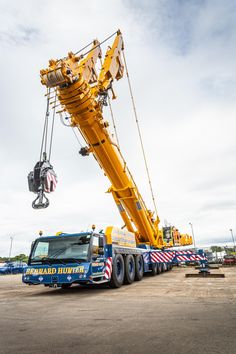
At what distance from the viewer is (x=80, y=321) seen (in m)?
4.48

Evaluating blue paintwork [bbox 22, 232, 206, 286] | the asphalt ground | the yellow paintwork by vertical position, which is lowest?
the asphalt ground

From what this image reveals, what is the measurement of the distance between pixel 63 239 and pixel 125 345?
5863 millimetres

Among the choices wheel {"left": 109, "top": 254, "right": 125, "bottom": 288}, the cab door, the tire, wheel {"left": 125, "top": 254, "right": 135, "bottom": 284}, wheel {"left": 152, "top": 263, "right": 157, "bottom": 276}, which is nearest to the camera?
the cab door

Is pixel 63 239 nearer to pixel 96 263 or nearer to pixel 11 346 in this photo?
pixel 96 263

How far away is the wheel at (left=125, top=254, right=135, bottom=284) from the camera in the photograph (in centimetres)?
1025

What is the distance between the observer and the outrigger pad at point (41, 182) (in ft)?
21.8

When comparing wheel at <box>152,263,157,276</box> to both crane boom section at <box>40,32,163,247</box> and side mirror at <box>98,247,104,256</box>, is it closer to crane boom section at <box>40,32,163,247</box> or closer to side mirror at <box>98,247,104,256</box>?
crane boom section at <box>40,32,163,247</box>

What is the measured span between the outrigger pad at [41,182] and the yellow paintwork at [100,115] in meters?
3.05

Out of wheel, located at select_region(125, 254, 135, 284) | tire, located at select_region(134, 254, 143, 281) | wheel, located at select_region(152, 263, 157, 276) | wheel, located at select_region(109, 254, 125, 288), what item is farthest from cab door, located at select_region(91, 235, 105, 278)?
wheel, located at select_region(152, 263, 157, 276)

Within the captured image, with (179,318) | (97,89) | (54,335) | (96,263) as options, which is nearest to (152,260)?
(96,263)

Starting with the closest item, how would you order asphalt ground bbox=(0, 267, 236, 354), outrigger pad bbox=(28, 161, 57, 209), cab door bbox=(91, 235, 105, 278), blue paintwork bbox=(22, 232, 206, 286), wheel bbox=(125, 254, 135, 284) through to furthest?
asphalt ground bbox=(0, 267, 236, 354) < outrigger pad bbox=(28, 161, 57, 209) < blue paintwork bbox=(22, 232, 206, 286) < cab door bbox=(91, 235, 105, 278) < wheel bbox=(125, 254, 135, 284)

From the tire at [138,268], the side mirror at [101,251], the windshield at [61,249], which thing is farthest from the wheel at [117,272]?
the tire at [138,268]

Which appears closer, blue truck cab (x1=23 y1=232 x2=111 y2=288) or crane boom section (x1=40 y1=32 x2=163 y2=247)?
blue truck cab (x1=23 y1=232 x2=111 y2=288)

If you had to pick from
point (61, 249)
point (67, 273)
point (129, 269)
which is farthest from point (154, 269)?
point (67, 273)
